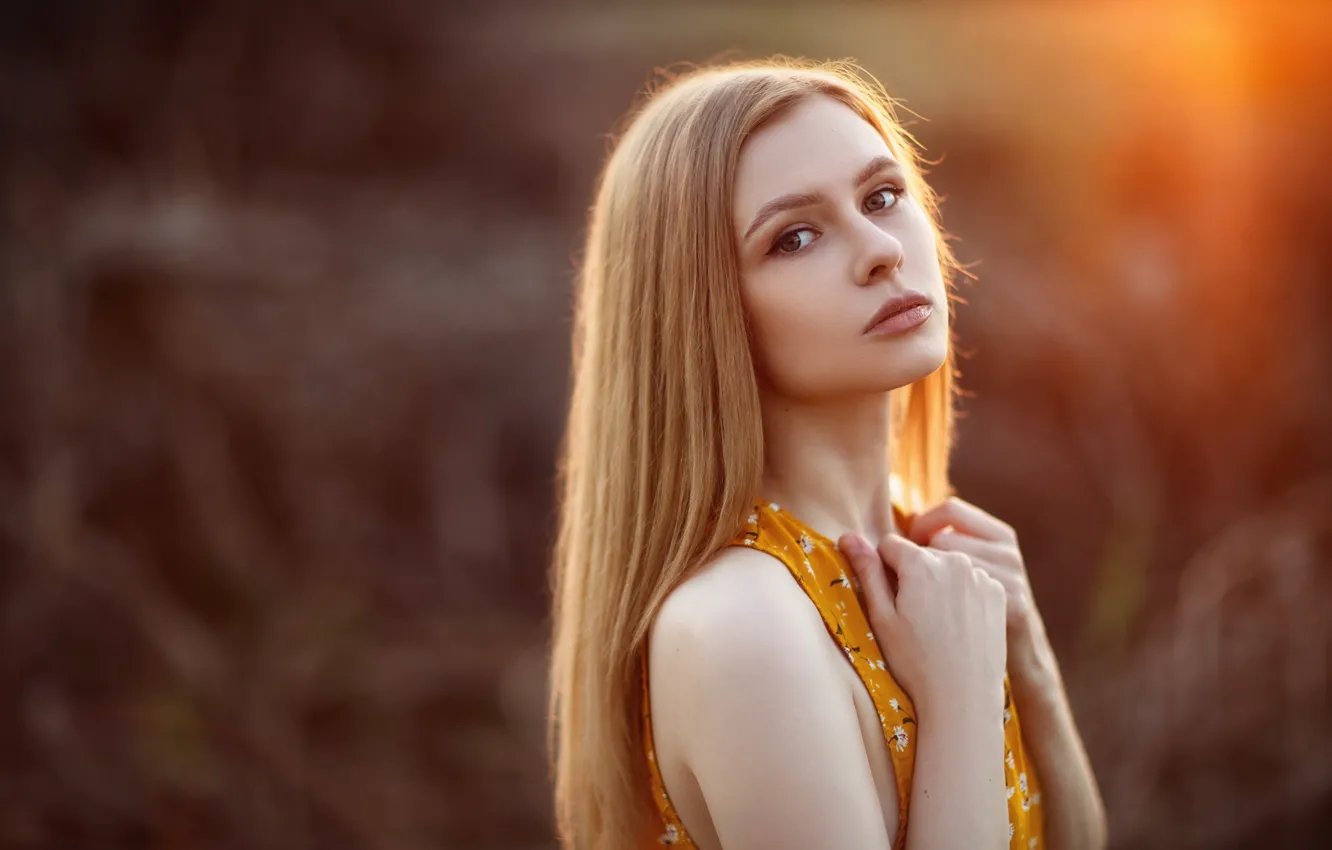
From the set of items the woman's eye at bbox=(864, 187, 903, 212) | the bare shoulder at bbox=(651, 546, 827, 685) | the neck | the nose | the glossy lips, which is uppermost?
the woman's eye at bbox=(864, 187, 903, 212)

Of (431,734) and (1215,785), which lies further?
(431,734)

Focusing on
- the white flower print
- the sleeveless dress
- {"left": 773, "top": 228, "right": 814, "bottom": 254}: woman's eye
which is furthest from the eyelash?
the white flower print

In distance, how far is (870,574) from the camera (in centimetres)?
154

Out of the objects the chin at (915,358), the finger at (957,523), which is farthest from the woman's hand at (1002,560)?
the chin at (915,358)

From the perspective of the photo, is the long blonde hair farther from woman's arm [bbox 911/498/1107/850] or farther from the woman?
woman's arm [bbox 911/498/1107/850]

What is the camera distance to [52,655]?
4797 millimetres

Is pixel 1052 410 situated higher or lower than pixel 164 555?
higher

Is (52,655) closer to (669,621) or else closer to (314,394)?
(314,394)

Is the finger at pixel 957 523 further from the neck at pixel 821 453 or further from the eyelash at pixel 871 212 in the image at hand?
Answer: the eyelash at pixel 871 212

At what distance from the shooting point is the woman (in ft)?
4.37

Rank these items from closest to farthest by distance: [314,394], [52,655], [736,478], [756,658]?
[756,658], [736,478], [52,655], [314,394]

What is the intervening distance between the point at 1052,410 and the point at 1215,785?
63.9 inches

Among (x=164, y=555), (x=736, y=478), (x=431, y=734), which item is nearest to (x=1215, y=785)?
(x=431, y=734)

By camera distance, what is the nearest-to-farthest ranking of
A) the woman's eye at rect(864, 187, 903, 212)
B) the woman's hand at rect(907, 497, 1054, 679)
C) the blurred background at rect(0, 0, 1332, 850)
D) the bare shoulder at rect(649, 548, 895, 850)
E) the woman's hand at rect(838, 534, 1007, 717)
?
the bare shoulder at rect(649, 548, 895, 850) < the woman's hand at rect(838, 534, 1007, 717) < the woman's eye at rect(864, 187, 903, 212) < the woman's hand at rect(907, 497, 1054, 679) < the blurred background at rect(0, 0, 1332, 850)
